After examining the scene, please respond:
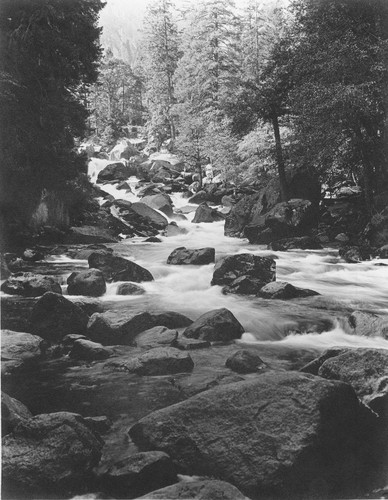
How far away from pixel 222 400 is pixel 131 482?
1130 mm

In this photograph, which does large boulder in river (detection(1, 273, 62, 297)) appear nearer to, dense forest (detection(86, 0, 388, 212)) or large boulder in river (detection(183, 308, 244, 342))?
large boulder in river (detection(183, 308, 244, 342))

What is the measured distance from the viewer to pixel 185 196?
110 feet

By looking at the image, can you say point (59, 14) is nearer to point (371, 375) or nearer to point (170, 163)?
point (371, 375)

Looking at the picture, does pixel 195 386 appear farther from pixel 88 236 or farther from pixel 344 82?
pixel 88 236

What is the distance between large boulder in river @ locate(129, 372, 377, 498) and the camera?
3.51m

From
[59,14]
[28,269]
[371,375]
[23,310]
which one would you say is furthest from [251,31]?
[371,375]

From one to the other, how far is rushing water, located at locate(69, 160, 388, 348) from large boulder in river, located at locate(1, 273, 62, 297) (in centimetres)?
141

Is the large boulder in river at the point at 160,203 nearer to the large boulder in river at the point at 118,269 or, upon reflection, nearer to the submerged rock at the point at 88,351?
the large boulder in river at the point at 118,269

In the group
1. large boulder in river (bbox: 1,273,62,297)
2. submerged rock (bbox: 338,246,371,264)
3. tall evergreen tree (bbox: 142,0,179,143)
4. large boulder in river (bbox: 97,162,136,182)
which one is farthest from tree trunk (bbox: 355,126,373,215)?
tall evergreen tree (bbox: 142,0,179,143)

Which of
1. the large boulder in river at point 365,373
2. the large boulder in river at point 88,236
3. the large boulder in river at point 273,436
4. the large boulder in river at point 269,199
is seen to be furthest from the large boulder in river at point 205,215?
the large boulder in river at point 273,436

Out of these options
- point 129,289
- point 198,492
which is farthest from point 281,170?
point 198,492

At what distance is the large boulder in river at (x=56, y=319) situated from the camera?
750 centimetres

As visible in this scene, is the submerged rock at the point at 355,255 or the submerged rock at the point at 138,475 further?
the submerged rock at the point at 355,255

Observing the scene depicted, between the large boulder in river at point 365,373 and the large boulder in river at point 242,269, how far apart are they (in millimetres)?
6422
